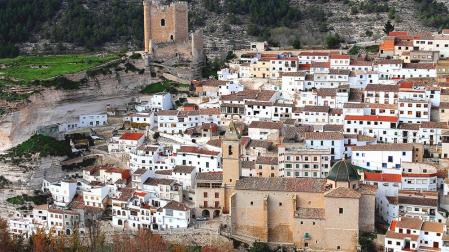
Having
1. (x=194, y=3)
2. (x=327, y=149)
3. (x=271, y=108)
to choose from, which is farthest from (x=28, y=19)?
(x=327, y=149)

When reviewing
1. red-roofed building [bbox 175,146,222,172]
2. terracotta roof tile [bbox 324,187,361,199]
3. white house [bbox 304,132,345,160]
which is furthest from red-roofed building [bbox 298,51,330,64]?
terracotta roof tile [bbox 324,187,361,199]

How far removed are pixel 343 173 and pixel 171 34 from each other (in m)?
20.8

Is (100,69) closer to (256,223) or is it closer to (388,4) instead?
(256,223)

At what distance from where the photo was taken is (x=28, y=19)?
6200cm

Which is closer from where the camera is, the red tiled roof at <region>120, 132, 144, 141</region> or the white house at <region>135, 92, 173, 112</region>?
the red tiled roof at <region>120, 132, 144, 141</region>

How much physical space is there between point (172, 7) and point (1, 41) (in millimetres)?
18230

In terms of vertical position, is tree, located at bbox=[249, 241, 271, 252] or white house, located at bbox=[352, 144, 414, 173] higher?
white house, located at bbox=[352, 144, 414, 173]

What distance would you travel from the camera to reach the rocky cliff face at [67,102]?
37281 millimetres

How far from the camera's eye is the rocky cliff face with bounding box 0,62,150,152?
37281 mm

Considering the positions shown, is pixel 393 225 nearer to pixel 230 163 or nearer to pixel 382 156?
pixel 382 156

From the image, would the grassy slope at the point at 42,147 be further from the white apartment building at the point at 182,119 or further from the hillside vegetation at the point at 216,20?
the hillside vegetation at the point at 216,20

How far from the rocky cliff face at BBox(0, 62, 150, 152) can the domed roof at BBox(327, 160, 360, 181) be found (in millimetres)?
15575

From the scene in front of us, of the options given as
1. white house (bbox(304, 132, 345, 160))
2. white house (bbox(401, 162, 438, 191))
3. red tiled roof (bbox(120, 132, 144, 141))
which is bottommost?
white house (bbox(401, 162, 438, 191))

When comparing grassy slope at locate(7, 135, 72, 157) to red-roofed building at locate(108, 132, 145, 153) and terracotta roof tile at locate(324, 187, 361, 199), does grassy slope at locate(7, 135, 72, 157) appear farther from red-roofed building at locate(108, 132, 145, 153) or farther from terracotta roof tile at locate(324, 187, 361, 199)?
terracotta roof tile at locate(324, 187, 361, 199)
